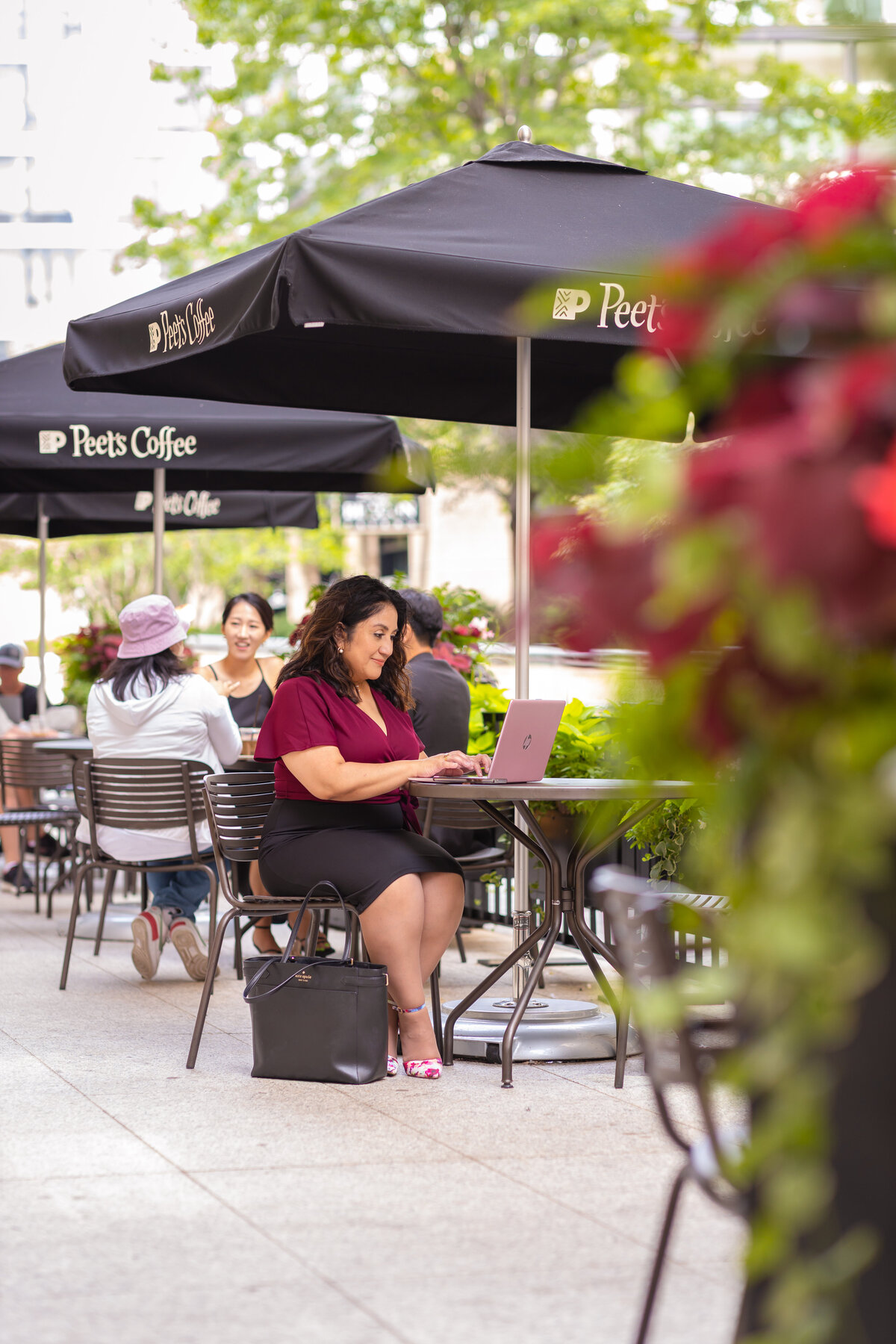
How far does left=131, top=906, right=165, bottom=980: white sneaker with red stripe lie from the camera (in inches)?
248

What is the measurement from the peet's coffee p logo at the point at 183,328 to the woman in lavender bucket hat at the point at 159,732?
1.50 m

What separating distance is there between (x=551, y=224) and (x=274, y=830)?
208 centimetres

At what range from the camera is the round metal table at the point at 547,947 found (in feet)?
15.3

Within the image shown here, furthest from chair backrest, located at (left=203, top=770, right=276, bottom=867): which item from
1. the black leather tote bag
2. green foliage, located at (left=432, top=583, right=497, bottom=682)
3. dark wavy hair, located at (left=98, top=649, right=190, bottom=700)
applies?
green foliage, located at (left=432, top=583, right=497, bottom=682)

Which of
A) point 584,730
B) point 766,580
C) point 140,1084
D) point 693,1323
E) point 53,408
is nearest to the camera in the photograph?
point 766,580

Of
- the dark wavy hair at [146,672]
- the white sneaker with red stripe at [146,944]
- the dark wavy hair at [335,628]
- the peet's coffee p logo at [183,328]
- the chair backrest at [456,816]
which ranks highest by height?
the peet's coffee p logo at [183,328]

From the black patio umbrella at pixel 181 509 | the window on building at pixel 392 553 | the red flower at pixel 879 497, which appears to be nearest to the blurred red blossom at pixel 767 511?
the red flower at pixel 879 497

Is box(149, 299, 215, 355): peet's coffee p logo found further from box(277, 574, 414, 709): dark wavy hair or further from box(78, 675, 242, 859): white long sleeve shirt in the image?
box(78, 675, 242, 859): white long sleeve shirt

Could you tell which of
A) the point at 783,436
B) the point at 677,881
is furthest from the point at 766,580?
the point at 677,881

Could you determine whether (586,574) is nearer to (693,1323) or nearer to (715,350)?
(715,350)

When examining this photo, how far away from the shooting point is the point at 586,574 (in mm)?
1575

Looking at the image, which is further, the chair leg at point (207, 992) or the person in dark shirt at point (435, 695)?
the person in dark shirt at point (435, 695)

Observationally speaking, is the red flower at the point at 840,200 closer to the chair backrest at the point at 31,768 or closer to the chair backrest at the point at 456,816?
the chair backrest at the point at 456,816

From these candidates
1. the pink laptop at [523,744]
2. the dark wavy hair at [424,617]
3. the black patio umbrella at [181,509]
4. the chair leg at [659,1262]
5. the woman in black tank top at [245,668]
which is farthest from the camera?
the black patio umbrella at [181,509]
